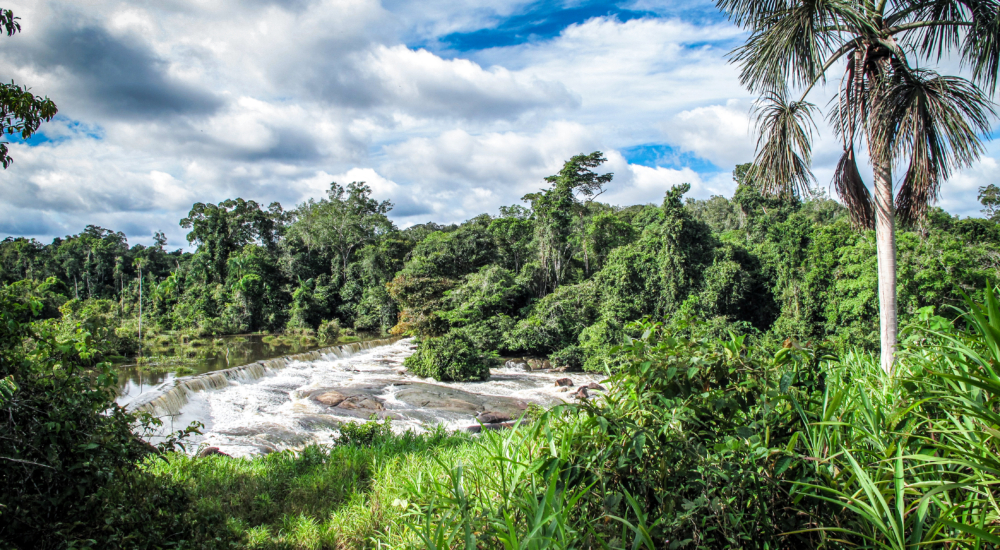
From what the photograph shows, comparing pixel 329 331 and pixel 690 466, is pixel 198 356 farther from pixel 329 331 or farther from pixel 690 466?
pixel 690 466

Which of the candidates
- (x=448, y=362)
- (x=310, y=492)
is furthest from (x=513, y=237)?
(x=310, y=492)

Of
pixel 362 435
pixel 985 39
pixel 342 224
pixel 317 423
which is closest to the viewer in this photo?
pixel 985 39

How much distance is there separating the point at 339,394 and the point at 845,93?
1218 cm

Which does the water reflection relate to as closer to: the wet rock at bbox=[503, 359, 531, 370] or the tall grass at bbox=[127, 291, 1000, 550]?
the wet rock at bbox=[503, 359, 531, 370]

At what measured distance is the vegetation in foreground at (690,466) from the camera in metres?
1.76

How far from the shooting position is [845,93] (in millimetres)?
4668

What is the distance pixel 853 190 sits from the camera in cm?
483

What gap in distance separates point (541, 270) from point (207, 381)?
1535cm

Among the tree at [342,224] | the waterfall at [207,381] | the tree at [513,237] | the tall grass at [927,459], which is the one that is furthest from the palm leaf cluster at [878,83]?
the tree at [342,224]

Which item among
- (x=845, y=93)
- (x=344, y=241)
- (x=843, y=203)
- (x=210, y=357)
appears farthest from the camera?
(x=344, y=241)

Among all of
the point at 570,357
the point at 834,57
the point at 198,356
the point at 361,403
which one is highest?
the point at 834,57

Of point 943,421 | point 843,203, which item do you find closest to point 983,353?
point 943,421

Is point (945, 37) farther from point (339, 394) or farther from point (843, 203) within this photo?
point (339, 394)

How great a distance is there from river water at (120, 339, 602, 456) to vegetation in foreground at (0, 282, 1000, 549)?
6724mm
